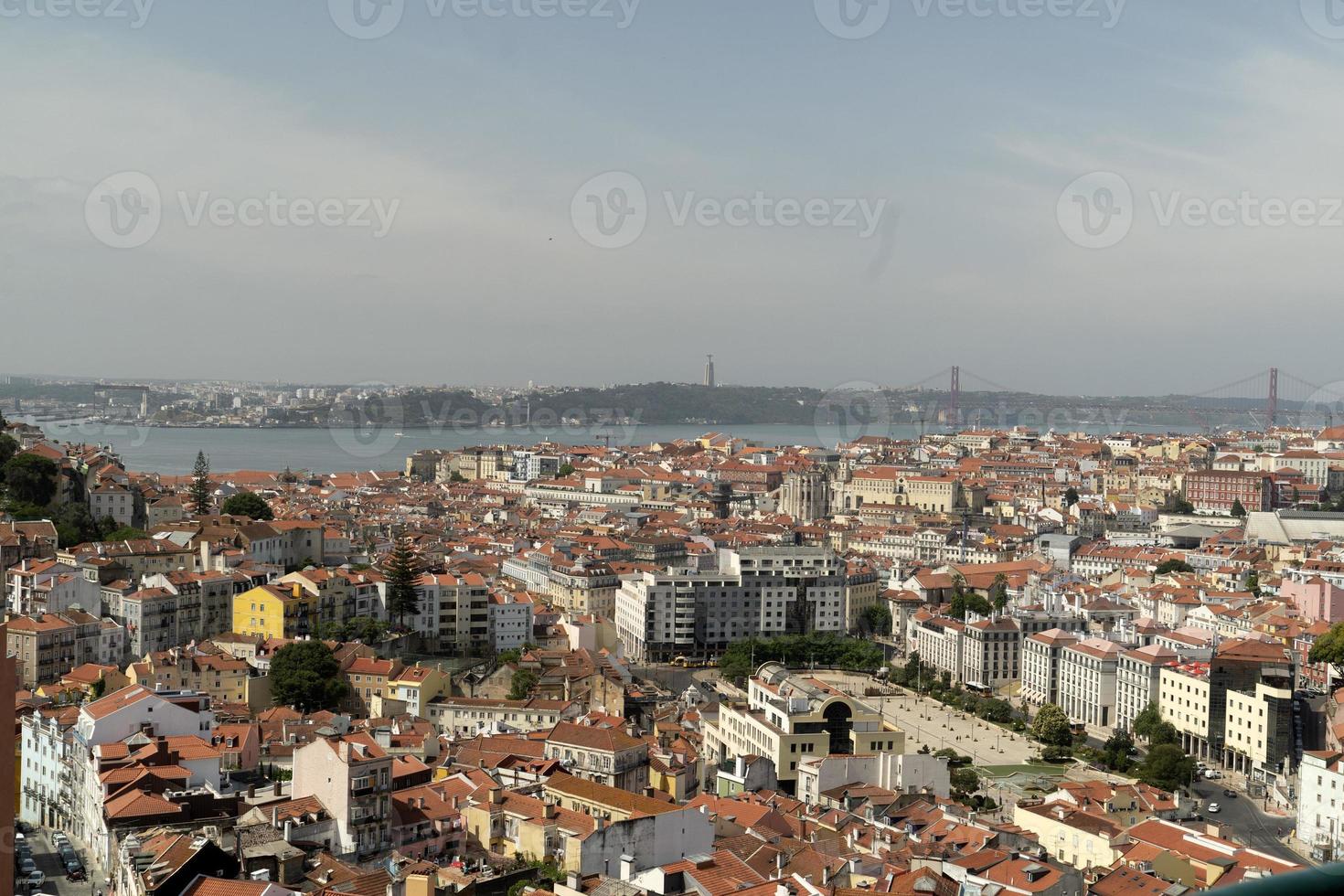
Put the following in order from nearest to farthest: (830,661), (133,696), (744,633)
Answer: (133,696), (830,661), (744,633)

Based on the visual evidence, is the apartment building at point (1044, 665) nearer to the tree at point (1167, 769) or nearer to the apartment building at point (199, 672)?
the tree at point (1167, 769)

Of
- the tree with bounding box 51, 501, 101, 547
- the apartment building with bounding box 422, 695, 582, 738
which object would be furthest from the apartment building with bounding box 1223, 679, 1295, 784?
the tree with bounding box 51, 501, 101, 547

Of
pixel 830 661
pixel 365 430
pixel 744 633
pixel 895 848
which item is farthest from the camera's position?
pixel 365 430

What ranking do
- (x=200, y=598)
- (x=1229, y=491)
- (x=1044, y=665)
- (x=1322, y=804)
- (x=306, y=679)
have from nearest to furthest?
(x=1322, y=804) → (x=306, y=679) → (x=200, y=598) → (x=1044, y=665) → (x=1229, y=491)

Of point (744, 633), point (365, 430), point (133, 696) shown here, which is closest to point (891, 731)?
point (133, 696)

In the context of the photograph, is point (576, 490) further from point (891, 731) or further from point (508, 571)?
point (891, 731)

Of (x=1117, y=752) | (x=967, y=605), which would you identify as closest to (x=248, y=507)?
(x=967, y=605)

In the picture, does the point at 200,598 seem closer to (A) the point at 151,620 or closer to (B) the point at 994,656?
(A) the point at 151,620

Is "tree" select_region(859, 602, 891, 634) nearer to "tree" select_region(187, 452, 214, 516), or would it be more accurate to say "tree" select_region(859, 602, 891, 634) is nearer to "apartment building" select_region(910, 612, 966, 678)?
"apartment building" select_region(910, 612, 966, 678)
